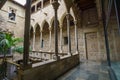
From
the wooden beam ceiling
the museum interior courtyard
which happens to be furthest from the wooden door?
the wooden beam ceiling

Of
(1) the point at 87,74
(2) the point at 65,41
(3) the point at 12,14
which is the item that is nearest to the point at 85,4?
Answer: (2) the point at 65,41

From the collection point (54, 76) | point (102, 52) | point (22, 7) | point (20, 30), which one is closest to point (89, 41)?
point (102, 52)

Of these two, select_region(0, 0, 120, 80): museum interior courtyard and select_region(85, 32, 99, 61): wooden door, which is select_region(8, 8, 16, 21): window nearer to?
select_region(0, 0, 120, 80): museum interior courtyard

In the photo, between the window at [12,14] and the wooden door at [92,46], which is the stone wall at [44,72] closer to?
the wooden door at [92,46]

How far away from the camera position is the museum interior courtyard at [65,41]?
2.40m

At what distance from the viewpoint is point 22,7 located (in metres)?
12.1

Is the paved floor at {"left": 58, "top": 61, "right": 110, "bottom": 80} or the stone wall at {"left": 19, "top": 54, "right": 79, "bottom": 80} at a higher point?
the stone wall at {"left": 19, "top": 54, "right": 79, "bottom": 80}

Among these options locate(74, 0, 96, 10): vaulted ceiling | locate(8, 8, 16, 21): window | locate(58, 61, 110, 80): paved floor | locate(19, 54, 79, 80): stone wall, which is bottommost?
locate(58, 61, 110, 80): paved floor

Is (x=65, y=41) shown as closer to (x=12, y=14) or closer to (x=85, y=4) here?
(x=85, y=4)

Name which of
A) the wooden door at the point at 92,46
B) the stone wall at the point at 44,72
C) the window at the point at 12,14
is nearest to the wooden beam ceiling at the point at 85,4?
the wooden door at the point at 92,46

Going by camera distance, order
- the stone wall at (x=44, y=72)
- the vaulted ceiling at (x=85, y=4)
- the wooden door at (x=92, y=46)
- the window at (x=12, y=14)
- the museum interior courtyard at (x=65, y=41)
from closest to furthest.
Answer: the stone wall at (x=44, y=72) → the museum interior courtyard at (x=65, y=41) → the vaulted ceiling at (x=85, y=4) → the wooden door at (x=92, y=46) → the window at (x=12, y=14)

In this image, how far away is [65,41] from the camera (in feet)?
31.1

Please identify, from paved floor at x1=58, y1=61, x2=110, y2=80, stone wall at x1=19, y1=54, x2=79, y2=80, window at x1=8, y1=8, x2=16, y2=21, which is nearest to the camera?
stone wall at x1=19, y1=54, x2=79, y2=80

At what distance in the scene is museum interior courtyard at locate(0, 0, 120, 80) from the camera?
2.40 meters
